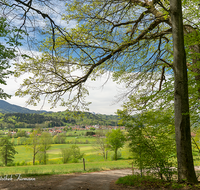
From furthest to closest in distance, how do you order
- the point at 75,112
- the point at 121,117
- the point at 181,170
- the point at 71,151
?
the point at 71,151 < the point at 75,112 < the point at 121,117 < the point at 181,170

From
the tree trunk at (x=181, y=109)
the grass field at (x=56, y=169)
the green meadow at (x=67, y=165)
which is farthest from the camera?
the green meadow at (x=67, y=165)

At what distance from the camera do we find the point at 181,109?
4422mm

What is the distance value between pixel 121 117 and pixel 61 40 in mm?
4421

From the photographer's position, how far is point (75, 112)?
712cm

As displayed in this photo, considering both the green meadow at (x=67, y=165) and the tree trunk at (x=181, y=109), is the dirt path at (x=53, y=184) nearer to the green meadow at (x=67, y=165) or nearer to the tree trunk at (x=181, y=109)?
the green meadow at (x=67, y=165)

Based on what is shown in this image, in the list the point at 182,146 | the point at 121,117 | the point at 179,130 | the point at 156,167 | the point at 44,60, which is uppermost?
the point at 44,60

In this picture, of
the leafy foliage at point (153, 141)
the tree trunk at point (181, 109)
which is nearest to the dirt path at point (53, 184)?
the leafy foliage at point (153, 141)

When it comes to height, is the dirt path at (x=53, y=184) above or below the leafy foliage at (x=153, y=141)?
below

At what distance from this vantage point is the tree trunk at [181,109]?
164 inches

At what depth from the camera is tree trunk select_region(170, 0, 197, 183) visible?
164 inches

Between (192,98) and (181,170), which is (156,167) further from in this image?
(192,98)

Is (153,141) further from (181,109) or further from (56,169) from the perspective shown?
(56,169)

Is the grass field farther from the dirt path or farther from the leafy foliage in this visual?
the dirt path

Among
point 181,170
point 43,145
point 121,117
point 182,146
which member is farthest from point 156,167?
point 43,145
